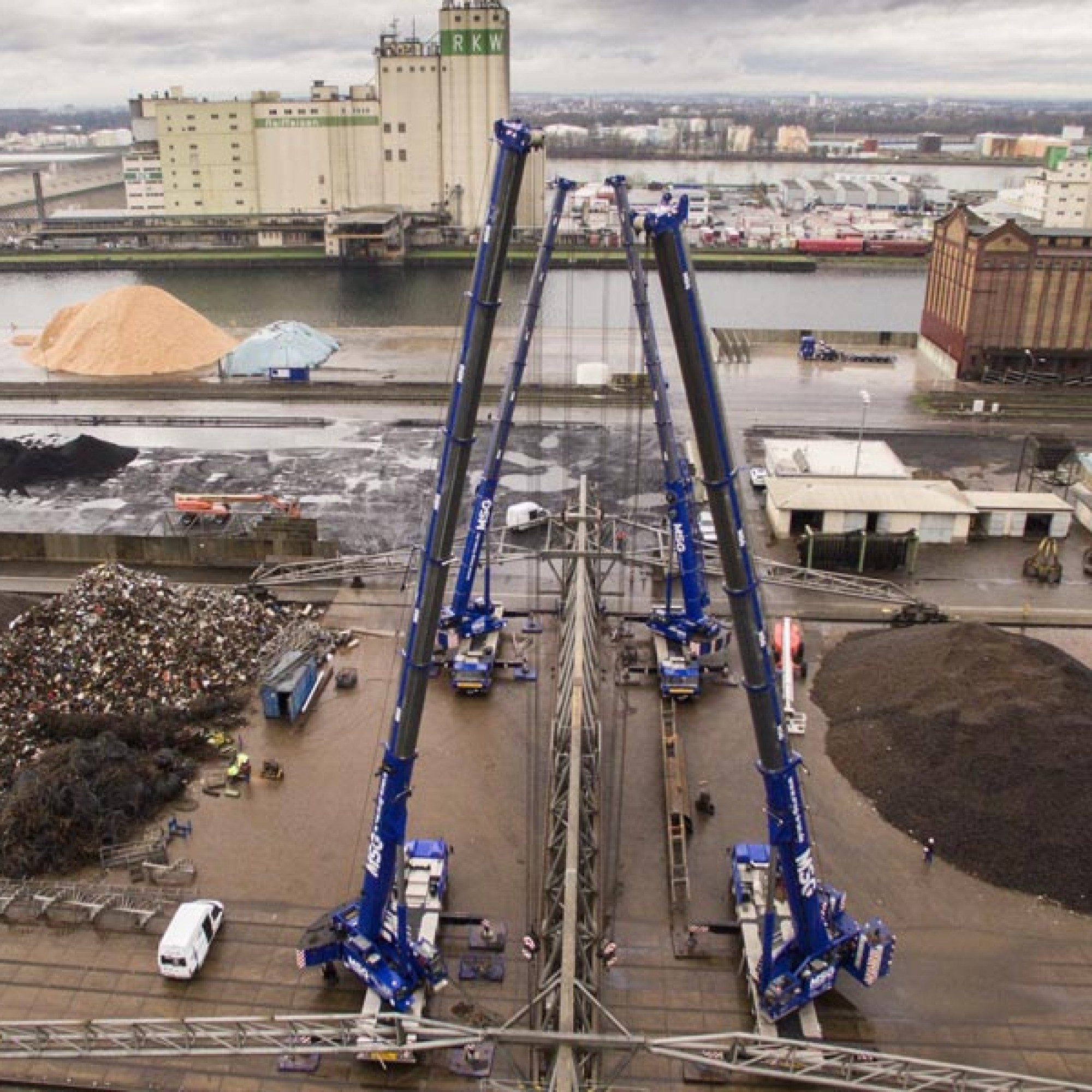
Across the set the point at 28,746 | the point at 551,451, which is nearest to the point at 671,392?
the point at 551,451

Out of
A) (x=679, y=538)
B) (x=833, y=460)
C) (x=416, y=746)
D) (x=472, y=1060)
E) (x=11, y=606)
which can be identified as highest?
(x=416, y=746)

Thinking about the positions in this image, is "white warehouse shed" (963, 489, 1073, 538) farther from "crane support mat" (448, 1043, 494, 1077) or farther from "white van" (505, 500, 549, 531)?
"crane support mat" (448, 1043, 494, 1077)

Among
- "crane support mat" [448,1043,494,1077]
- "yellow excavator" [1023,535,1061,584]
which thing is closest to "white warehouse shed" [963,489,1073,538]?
"yellow excavator" [1023,535,1061,584]

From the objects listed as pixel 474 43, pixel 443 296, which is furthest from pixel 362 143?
pixel 443 296

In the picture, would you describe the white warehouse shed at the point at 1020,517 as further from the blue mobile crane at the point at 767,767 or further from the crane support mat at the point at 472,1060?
the crane support mat at the point at 472,1060

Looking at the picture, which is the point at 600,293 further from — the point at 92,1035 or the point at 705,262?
the point at 92,1035

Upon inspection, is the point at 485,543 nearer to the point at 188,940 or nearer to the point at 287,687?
the point at 287,687
